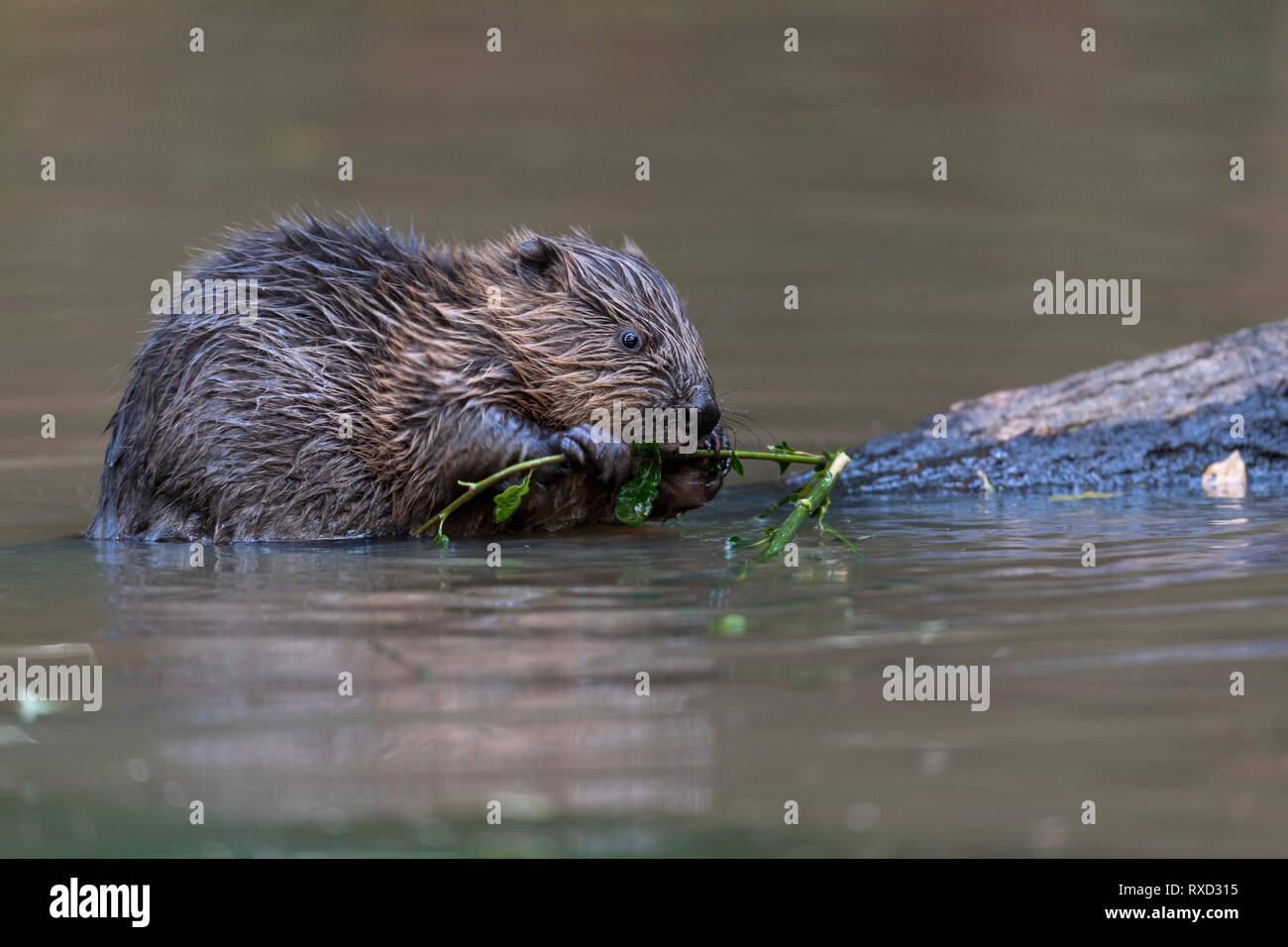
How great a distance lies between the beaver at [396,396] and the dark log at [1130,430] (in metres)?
1.42

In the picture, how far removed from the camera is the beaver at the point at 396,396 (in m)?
6.13

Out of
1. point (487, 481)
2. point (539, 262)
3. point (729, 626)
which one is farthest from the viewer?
point (539, 262)

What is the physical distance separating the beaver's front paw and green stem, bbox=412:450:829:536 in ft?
0.16

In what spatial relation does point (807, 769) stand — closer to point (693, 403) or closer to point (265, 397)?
point (693, 403)

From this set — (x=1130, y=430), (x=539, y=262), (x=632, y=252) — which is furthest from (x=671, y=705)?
(x=1130, y=430)

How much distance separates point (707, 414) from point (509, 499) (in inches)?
30.9

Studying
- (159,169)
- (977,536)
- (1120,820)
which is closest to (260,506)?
(977,536)

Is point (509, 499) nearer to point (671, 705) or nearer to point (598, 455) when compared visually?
point (598, 455)

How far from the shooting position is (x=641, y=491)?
6.14m

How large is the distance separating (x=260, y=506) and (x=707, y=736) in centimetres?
302

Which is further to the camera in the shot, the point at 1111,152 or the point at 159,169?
the point at 1111,152

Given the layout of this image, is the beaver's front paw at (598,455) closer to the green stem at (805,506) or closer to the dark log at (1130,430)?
the green stem at (805,506)

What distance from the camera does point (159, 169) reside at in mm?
13820

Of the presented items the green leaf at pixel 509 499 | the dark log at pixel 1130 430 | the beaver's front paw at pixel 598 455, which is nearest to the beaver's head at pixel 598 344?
the beaver's front paw at pixel 598 455
